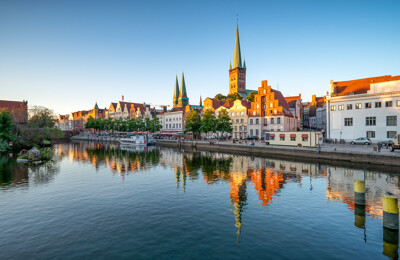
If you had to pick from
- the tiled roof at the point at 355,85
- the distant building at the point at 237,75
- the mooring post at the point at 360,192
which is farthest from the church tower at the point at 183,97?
the mooring post at the point at 360,192

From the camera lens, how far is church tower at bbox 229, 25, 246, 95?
150488 millimetres

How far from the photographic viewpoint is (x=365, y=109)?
5453 cm

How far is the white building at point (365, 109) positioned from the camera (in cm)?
5025

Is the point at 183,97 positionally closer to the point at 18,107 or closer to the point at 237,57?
the point at 237,57

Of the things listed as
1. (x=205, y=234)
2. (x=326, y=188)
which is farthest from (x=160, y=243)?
(x=326, y=188)

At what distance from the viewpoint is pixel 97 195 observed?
22.8 metres

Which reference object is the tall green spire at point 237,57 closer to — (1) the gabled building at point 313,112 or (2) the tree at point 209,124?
(1) the gabled building at point 313,112

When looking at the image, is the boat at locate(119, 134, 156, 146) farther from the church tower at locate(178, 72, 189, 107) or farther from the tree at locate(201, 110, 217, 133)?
the church tower at locate(178, 72, 189, 107)

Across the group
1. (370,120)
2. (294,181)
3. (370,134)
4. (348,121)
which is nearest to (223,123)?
(348,121)

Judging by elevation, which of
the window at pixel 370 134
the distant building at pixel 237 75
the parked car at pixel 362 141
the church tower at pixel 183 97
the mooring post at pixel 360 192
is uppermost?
the distant building at pixel 237 75

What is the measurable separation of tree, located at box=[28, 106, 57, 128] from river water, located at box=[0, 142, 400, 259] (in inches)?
3009

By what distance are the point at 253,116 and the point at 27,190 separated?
227ft

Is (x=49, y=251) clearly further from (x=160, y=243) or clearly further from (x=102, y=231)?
(x=160, y=243)

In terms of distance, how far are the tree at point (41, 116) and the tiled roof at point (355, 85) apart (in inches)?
4329
